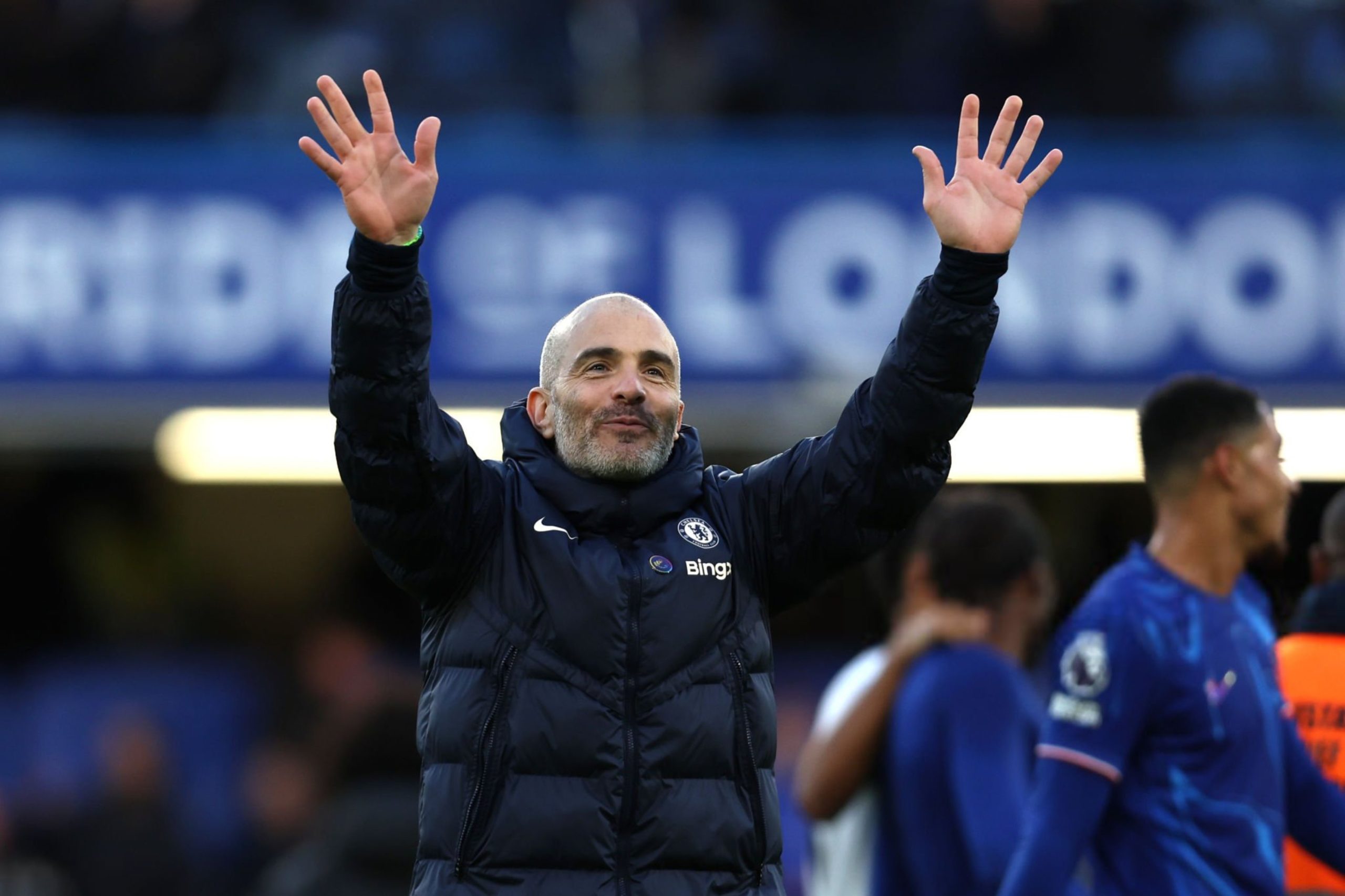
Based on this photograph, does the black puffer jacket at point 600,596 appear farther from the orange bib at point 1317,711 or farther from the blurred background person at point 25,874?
the blurred background person at point 25,874

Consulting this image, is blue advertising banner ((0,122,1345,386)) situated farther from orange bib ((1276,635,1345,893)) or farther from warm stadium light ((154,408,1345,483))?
orange bib ((1276,635,1345,893))

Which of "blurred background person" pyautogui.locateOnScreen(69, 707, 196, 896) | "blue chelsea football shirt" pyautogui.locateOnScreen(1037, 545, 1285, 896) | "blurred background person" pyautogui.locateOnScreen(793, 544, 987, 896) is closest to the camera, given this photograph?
"blue chelsea football shirt" pyautogui.locateOnScreen(1037, 545, 1285, 896)

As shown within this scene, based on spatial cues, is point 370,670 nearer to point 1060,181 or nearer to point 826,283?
point 826,283

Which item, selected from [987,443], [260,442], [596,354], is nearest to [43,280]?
[260,442]

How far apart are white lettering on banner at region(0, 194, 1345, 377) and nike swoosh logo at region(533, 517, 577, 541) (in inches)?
202

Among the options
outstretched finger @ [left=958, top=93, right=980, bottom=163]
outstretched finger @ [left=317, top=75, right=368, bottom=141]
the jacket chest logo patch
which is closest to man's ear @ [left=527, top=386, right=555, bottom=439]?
the jacket chest logo patch

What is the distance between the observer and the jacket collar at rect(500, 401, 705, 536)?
3.43 m

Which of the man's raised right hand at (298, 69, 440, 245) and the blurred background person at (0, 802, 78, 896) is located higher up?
the man's raised right hand at (298, 69, 440, 245)

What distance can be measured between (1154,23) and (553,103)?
3210mm

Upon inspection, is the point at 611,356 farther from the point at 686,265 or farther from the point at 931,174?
the point at 686,265

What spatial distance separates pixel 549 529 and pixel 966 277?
31.6 inches

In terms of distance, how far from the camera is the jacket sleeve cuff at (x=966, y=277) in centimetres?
339

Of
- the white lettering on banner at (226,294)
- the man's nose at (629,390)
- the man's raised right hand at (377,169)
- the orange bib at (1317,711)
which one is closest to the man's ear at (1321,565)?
the orange bib at (1317,711)

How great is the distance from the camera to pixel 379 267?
3229mm
